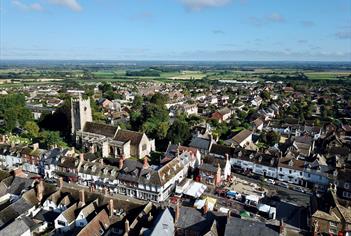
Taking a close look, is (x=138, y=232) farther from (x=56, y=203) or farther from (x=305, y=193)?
(x=305, y=193)

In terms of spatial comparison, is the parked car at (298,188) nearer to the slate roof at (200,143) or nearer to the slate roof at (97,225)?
the slate roof at (200,143)

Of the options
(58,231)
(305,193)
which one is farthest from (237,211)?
(58,231)

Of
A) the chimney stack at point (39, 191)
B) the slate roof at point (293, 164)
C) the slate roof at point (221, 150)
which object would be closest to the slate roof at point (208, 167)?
the slate roof at point (221, 150)

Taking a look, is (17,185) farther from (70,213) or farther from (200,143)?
(200,143)

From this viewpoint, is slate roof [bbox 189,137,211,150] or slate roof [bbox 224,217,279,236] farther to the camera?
slate roof [bbox 189,137,211,150]

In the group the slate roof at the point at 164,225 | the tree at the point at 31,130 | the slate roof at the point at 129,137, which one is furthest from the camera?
the tree at the point at 31,130

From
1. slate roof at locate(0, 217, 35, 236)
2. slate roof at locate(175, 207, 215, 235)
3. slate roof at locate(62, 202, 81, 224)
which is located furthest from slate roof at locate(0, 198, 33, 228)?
slate roof at locate(175, 207, 215, 235)

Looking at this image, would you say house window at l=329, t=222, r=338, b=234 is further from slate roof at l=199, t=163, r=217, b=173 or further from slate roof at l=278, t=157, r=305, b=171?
slate roof at l=199, t=163, r=217, b=173
